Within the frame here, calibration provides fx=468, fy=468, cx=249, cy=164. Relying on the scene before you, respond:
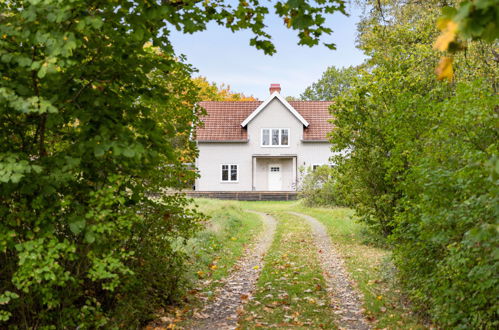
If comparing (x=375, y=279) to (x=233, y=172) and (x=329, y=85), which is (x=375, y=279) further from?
(x=329, y=85)

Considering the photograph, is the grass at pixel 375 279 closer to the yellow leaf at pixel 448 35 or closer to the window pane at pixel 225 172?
the yellow leaf at pixel 448 35

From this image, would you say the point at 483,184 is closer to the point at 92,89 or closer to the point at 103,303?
the point at 92,89

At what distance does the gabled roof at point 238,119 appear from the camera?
3553 cm

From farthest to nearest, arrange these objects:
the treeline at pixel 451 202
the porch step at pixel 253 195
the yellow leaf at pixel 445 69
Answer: the porch step at pixel 253 195 → the treeline at pixel 451 202 → the yellow leaf at pixel 445 69

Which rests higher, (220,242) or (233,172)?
(233,172)

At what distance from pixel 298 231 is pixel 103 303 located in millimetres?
11585

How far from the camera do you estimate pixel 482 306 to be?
15.7 ft

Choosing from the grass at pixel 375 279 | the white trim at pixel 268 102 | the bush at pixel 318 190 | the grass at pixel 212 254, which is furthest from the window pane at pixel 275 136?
the grass at pixel 375 279

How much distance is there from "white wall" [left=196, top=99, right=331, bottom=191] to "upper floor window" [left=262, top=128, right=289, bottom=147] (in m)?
0.25

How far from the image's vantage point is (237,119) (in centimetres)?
3662

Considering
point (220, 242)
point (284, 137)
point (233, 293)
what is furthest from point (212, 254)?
point (284, 137)

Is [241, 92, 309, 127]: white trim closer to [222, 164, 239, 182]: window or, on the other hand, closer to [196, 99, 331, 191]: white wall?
[196, 99, 331, 191]: white wall

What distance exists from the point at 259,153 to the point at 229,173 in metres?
2.83

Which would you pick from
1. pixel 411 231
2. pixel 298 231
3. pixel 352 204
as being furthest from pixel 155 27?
pixel 298 231
